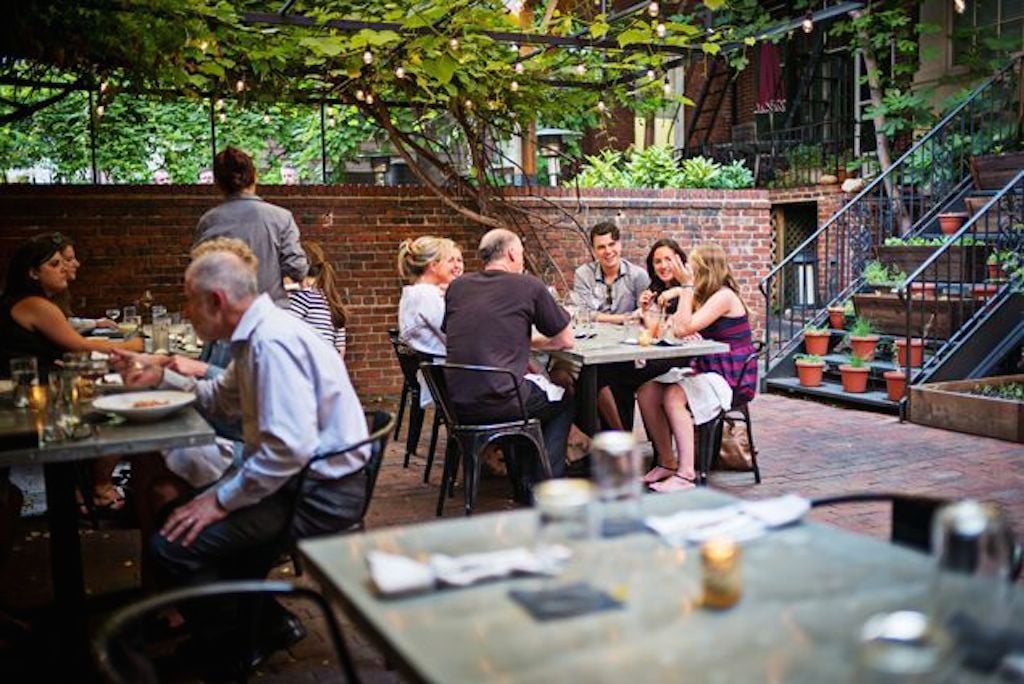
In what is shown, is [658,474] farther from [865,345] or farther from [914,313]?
[914,313]

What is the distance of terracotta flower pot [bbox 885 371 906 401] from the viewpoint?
762cm

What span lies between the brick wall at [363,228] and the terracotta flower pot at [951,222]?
1.80 m

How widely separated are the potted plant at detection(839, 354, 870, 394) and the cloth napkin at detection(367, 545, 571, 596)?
264 inches

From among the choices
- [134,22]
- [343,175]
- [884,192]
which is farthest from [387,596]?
[884,192]

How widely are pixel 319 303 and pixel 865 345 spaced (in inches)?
187

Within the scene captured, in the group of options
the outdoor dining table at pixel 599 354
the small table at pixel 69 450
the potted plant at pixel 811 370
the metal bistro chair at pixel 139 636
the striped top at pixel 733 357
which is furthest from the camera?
the potted plant at pixel 811 370

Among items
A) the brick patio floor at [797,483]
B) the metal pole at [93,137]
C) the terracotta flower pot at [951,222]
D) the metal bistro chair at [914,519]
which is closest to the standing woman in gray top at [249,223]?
the brick patio floor at [797,483]

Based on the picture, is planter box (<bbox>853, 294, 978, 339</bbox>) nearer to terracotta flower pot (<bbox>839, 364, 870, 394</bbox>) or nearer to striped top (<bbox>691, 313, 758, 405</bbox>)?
terracotta flower pot (<bbox>839, 364, 870, 394</bbox>)

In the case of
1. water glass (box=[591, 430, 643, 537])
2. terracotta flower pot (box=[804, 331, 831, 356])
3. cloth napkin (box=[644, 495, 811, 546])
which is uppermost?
water glass (box=[591, 430, 643, 537])

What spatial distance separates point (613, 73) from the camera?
9516mm

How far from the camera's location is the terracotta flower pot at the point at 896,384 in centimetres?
762

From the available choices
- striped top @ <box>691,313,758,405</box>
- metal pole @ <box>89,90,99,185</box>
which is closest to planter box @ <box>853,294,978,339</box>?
striped top @ <box>691,313,758,405</box>

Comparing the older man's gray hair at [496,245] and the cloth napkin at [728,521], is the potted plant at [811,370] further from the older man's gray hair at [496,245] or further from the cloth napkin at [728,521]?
the cloth napkin at [728,521]

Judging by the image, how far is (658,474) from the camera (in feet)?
18.6
